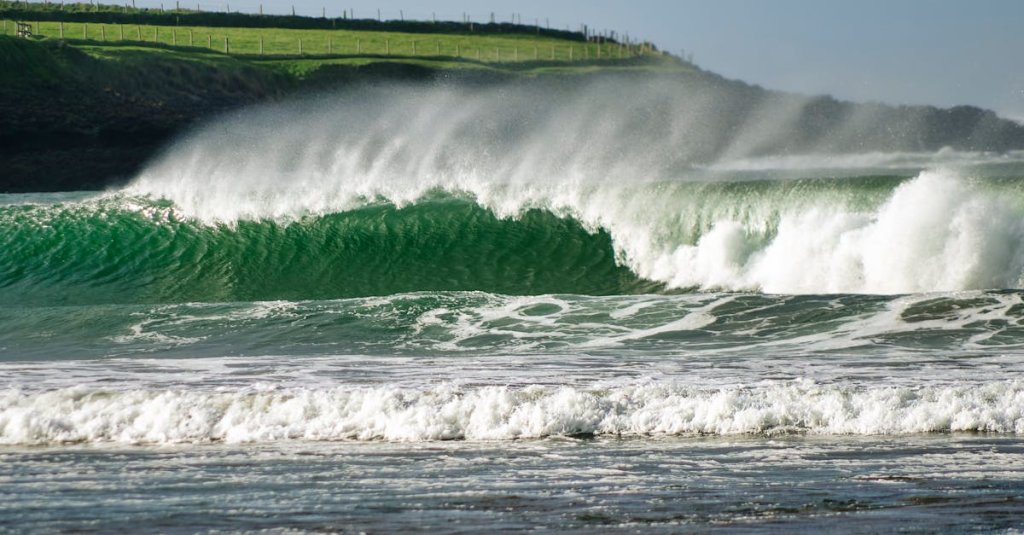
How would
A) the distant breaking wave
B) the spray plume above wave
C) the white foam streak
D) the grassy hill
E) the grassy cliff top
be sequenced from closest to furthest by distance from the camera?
the white foam streak
the distant breaking wave
the spray plume above wave
the grassy hill
the grassy cliff top

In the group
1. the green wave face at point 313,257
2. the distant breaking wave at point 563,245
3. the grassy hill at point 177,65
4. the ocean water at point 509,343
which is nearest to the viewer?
the ocean water at point 509,343

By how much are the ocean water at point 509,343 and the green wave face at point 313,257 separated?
0.06 meters

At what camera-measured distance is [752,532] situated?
536 centimetres

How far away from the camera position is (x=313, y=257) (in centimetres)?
1830

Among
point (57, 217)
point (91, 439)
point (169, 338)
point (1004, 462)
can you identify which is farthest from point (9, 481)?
point (57, 217)

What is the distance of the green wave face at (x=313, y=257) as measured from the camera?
17.2 m

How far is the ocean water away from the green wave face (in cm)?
6

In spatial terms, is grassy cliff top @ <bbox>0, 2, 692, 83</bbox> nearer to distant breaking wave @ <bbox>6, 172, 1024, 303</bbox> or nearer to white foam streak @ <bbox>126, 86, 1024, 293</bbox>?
white foam streak @ <bbox>126, 86, 1024, 293</bbox>

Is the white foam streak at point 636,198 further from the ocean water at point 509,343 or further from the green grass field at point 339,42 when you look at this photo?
the green grass field at point 339,42

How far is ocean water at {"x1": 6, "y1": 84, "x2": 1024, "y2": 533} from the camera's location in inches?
245

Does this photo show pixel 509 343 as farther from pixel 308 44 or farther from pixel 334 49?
pixel 308 44

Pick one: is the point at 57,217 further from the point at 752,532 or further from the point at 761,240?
the point at 752,532

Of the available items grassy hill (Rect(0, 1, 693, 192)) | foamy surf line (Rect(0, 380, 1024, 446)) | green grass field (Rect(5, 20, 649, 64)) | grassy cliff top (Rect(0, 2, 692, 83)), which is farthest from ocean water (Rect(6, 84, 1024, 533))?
green grass field (Rect(5, 20, 649, 64))

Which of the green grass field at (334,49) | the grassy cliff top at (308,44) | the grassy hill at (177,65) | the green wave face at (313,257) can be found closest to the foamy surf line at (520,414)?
the green wave face at (313,257)
